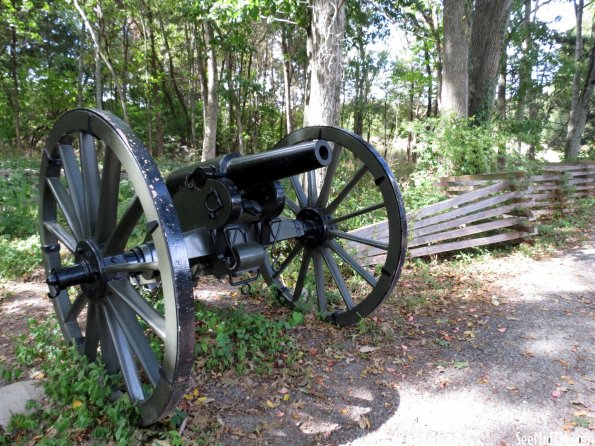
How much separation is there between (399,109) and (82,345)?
98.8ft

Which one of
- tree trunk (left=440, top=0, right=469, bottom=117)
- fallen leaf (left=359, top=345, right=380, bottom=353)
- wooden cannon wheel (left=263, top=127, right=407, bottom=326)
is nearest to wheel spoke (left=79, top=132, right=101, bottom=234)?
wooden cannon wheel (left=263, top=127, right=407, bottom=326)

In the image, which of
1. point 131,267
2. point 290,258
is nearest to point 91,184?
point 131,267

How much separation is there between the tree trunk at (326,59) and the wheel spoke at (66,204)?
333cm

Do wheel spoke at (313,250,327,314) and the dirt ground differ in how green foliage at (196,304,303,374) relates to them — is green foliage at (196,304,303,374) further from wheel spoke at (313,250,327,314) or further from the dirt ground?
wheel spoke at (313,250,327,314)

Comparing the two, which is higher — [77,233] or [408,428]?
[77,233]

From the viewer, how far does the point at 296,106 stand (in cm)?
2642

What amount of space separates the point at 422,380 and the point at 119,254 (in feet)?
7.43

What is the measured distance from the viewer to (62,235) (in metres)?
2.83

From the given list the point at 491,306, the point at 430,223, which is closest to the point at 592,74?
the point at 430,223

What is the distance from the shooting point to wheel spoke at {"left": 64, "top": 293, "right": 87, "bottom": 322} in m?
2.62

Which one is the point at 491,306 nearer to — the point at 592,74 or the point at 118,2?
the point at 592,74

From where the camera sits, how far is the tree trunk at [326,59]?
5129 mm

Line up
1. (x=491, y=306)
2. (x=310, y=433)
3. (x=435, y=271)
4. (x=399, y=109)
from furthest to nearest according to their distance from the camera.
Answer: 1. (x=399, y=109)
2. (x=435, y=271)
3. (x=491, y=306)
4. (x=310, y=433)

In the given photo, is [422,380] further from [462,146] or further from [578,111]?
[578,111]
